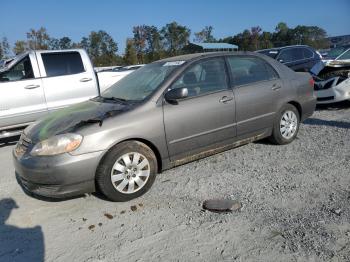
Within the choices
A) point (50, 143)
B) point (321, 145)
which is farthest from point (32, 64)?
point (321, 145)

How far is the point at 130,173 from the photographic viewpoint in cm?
406

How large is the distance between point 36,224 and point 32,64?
4447 mm

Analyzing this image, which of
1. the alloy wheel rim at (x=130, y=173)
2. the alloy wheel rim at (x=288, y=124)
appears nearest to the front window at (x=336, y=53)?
the alloy wheel rim at (x=288, y=124)

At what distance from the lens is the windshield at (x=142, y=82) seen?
15.0ft

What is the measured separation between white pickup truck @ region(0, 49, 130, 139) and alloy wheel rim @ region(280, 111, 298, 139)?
13.4 feet

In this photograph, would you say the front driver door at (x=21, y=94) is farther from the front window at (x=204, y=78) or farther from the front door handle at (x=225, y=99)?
the front door handle at (x=225, y=99)

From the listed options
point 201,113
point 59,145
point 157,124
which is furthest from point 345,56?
point 59,145

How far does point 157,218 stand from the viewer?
11.9ft

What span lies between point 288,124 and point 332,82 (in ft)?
10.9

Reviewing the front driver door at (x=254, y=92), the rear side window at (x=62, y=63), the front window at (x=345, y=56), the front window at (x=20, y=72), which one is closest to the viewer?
the front driver door at (x=254, y=92)

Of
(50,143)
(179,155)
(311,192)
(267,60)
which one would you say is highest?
(267,60)

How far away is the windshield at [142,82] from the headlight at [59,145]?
1015 millimetres

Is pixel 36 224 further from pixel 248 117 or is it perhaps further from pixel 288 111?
pixel 288 111

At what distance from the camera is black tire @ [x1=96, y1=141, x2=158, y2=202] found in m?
3.90
